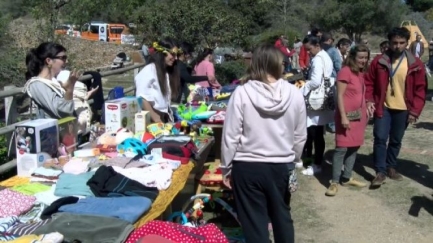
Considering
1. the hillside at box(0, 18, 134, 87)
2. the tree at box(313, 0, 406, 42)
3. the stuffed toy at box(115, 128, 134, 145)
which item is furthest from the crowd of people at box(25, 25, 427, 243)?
the tree at box(313, 0, 406, 42)

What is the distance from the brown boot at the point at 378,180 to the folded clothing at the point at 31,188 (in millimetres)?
3906

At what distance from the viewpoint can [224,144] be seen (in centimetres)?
345

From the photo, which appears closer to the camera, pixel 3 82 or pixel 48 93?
pixel 48 93

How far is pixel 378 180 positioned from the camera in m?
6.19

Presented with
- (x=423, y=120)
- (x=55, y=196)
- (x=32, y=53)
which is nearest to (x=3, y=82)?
(x=423, y=120)

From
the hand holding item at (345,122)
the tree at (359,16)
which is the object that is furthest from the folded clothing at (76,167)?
the tree at (359,16)

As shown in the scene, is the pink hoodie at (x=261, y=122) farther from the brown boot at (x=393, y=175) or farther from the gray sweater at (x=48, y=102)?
the brown boot at (x=393, y=175)

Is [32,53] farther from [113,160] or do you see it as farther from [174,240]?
[174,240]

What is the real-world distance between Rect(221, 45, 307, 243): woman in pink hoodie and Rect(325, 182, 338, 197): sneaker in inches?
102

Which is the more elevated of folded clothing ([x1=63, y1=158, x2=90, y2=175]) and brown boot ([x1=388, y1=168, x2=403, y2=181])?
folded clothing ([x1=63, y1=158, x2=90, y2=175])

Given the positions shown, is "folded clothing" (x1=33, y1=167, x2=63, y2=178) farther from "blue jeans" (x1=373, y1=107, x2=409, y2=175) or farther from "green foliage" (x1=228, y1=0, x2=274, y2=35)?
"green foliage" (x1=228, y1=0, x2=274, y2=35)

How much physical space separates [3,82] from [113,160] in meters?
14.7

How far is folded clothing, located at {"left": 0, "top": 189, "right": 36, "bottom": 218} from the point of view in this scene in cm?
319

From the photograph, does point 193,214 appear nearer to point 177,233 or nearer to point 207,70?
point 177,233
